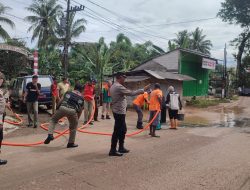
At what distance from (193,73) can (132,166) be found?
27.1 metres

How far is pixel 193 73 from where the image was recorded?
32.8m

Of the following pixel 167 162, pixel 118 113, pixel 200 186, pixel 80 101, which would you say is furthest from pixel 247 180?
pixel 80 101

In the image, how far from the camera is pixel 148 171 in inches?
252

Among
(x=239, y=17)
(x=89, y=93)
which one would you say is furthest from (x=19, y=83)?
(x=239, y=17)

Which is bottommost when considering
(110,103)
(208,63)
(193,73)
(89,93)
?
(110,103)

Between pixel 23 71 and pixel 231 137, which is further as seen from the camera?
pixel 23 71

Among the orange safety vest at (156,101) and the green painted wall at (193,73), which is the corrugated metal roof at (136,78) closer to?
the green painted wall at (193,73)

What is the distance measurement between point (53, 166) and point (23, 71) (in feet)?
101

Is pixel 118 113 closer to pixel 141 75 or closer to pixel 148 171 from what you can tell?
pixel 148 171

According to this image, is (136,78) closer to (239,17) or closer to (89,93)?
(89,93)

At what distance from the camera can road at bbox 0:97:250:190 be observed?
560 centimetres

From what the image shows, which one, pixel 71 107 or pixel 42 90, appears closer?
pixel 71 107

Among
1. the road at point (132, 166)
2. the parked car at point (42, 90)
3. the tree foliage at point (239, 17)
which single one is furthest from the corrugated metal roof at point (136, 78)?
the tree foliage at point (239, 17)

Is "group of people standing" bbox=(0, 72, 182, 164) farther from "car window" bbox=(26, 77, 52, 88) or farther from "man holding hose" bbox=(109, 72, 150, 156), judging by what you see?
"car window" bbox=(26, 77, 52, 88)
